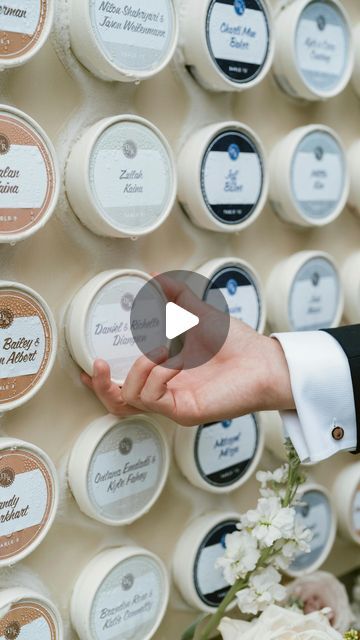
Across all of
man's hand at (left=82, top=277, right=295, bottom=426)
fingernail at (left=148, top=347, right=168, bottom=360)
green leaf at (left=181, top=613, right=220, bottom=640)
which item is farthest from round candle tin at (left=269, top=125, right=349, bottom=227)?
green leaf at (left=181, top=613, right=220, bottom=640)

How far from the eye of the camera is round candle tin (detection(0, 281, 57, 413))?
2.42 ft

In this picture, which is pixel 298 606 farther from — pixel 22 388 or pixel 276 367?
pixel 22 388

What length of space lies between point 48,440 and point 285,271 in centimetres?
41

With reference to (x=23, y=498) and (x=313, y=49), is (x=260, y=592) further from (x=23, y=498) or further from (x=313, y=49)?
(x=313, y=49)

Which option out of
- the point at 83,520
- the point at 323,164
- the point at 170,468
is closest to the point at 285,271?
the point at 323,164

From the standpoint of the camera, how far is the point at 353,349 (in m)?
0.86

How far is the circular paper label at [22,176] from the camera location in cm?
71

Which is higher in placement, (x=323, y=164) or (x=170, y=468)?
(x=323, y=164)

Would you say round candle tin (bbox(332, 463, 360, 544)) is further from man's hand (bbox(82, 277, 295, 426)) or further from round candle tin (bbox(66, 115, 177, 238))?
round candle tin (bbox(66, 115, 177, 238))

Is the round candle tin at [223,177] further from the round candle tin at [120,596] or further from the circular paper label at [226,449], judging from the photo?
the round candle tin at [120,596]

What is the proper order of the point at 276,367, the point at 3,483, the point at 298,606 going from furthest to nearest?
the point at 298,606 → the point at 276,367 → the point at 3,483

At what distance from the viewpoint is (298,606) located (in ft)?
3.29

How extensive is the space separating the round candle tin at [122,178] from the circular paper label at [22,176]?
5cm
